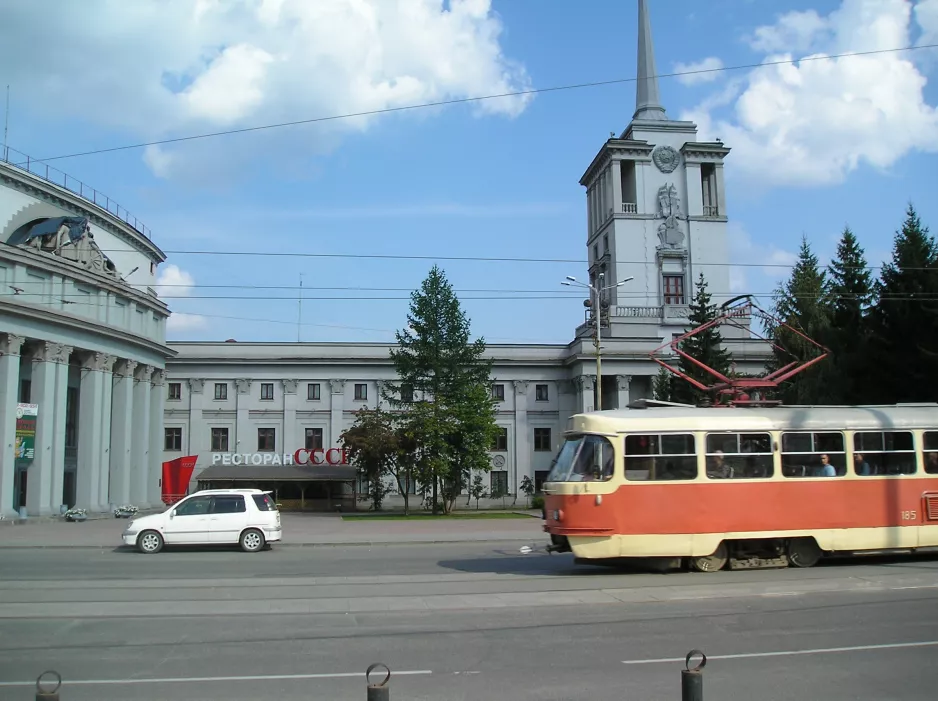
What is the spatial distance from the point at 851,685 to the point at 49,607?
37.5 feet

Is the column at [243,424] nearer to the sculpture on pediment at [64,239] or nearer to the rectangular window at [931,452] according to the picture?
the sculpture on pediment at [64,239]

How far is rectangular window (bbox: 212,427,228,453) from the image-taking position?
209 feet

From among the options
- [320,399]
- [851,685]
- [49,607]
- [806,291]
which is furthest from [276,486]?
[851,685]

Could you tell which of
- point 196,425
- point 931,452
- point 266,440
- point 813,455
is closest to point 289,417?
point 266,440

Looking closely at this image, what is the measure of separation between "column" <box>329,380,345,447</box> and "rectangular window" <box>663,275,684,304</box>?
26.8 meters

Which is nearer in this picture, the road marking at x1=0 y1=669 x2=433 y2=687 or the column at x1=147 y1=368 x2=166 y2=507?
the road marking at x1=0 y1=669 x2=433 y2=687

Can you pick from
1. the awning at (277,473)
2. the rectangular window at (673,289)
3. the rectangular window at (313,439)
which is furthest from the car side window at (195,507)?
the rectangular window at (673,289)

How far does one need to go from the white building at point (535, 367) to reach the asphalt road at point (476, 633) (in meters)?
44.8

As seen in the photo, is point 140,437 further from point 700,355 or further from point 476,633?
point 476,633

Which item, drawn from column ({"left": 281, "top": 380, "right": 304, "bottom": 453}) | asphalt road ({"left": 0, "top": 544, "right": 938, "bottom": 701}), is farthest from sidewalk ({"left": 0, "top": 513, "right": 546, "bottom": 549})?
column ({"left": 281, "top": 380, "right": 304, "bottom": 453})

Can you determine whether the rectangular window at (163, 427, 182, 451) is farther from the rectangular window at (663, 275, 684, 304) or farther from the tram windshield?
the tram windshield

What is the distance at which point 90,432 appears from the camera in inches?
1887

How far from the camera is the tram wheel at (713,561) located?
53.8ft

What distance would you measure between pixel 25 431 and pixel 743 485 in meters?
37.4
